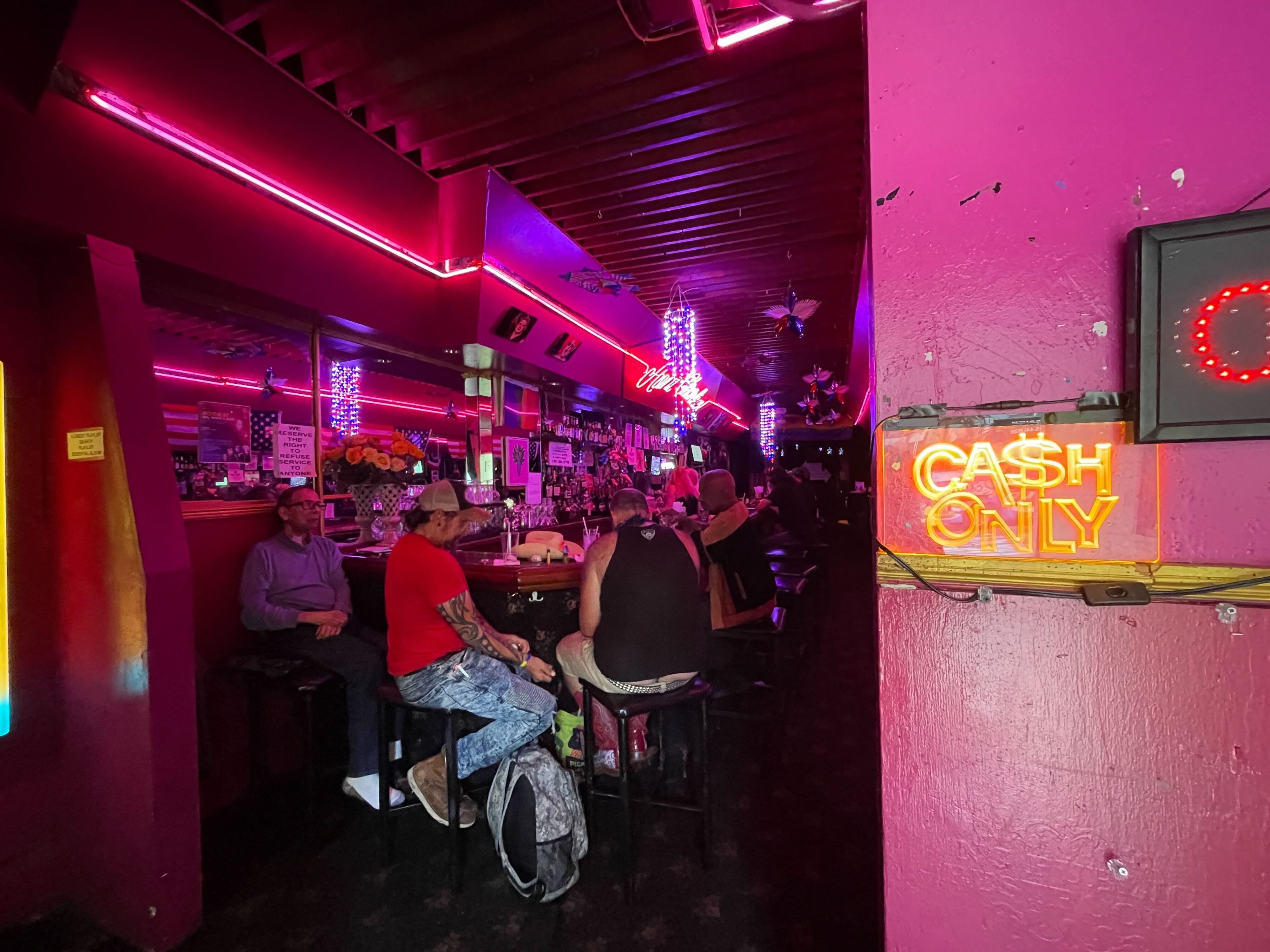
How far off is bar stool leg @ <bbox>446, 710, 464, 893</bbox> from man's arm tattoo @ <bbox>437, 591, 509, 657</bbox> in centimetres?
32

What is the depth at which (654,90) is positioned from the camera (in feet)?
9.85

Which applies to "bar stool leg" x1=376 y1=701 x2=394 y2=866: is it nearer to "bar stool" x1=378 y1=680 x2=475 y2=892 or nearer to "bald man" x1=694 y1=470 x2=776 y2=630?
"bar stool" x1=378 y1=680 x2=475 y2=892

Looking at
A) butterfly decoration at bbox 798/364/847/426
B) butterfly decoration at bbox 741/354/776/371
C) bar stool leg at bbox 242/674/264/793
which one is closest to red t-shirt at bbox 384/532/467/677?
bar stool leg at bbox 242/674/264/793

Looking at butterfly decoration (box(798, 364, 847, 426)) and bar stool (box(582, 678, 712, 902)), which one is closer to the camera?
bar stool (box(582, 678, 712, 902))

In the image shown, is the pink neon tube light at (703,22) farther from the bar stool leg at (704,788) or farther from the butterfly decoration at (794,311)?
the butterfly decoration at (794,311)

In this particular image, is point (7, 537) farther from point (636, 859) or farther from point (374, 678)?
point (636, 859)

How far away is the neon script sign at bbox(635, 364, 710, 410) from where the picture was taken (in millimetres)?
6383

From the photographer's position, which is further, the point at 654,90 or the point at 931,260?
the point at 654,90

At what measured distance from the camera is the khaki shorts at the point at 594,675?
2.65 metres

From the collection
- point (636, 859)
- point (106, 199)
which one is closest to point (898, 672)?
point (636, 859)

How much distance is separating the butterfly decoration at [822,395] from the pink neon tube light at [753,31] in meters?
7.59

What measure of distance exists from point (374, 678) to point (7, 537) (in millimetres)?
1651

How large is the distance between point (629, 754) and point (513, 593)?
3.50 feet

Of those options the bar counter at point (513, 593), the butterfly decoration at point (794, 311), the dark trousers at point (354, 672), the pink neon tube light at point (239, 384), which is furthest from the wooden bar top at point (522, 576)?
the butterfly decoration at point (794, 311)
